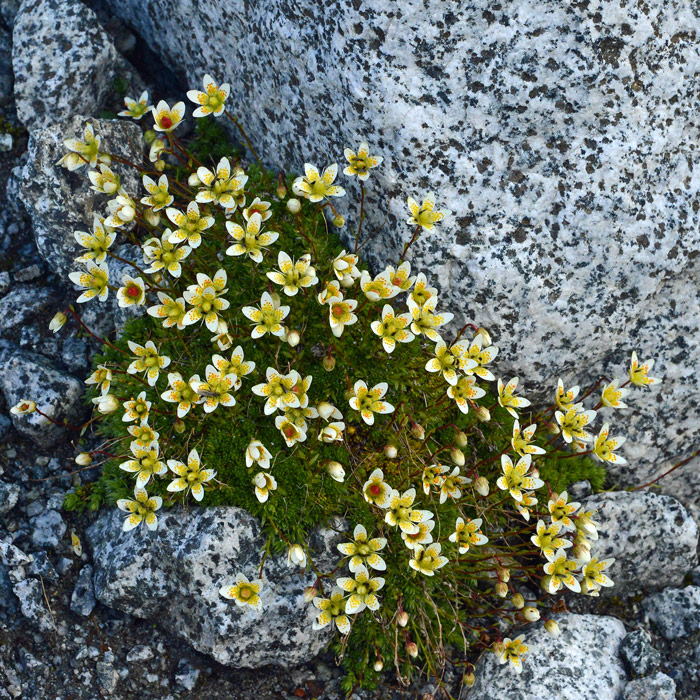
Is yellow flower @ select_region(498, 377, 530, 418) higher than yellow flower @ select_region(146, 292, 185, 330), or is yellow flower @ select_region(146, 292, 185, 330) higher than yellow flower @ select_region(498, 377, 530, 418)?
yellow flower @ select_region(146, 292, 185, 330)

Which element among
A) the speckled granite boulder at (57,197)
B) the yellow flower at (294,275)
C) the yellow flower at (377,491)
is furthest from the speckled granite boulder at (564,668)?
the speckled granite boulder at (57,197)

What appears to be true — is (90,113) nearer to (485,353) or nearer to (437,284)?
(437,284)

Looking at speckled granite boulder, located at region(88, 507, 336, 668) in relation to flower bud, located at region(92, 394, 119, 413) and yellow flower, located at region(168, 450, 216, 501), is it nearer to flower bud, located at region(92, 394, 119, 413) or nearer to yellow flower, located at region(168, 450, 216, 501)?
yellow flower, located at region(168, 450, 216, 501)

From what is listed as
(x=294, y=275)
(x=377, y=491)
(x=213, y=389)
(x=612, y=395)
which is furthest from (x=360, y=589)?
(x=612, y=395)

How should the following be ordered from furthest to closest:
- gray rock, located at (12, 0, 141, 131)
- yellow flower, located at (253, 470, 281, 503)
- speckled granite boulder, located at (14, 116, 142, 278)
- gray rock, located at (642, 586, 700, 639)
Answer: gray rock, located at (12, 0, 141, 131)
speckled granite boulder, located at (14, 116, 142, 278)
gray rock, located at (642, 586, 700, 639)
yellow flower, located at (253, 470, 281, 503)

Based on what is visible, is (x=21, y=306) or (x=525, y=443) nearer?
(x=525, y=443)

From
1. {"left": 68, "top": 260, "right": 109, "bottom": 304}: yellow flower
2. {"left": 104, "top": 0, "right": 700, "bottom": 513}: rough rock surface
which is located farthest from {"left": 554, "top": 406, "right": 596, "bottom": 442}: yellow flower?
{"left": 68, "top": 260, "right": 109, "bottom": 304}: yellow flower

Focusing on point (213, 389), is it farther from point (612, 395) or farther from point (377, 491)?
point (612, 395)

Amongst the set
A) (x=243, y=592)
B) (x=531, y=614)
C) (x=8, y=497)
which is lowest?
(x=531, y=614)
